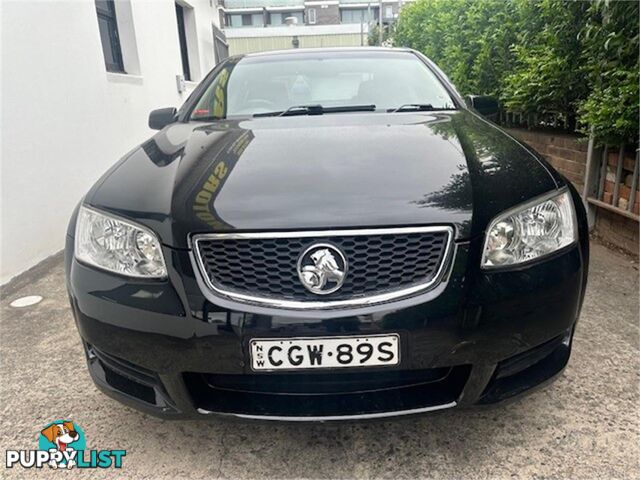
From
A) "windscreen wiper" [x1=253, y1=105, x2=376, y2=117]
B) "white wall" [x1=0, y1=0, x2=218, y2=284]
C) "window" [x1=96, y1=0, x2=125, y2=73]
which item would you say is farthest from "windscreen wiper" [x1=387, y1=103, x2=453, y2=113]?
"window" [x1=96, y1=0, x2=125, y2=73]

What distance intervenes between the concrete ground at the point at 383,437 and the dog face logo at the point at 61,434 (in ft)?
0.12

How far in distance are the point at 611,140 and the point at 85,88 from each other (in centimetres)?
424

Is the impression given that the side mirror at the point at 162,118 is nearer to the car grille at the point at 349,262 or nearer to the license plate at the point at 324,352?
the car grille at the point at 349,262

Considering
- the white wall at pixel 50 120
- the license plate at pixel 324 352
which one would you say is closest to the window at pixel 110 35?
the white wall at pixel 50 120

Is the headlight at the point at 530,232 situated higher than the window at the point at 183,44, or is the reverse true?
the window at the point at 183,44

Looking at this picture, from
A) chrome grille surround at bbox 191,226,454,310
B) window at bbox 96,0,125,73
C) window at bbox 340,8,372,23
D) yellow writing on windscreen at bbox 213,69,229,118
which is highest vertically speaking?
window at bbox 340,8,372,23

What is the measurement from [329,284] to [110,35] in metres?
5.56

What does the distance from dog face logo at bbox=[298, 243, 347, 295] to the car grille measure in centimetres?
1

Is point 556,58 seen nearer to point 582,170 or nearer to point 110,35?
point 582,170

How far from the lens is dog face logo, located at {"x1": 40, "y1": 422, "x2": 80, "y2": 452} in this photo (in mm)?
1797

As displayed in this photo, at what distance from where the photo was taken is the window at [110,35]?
5.52 metres

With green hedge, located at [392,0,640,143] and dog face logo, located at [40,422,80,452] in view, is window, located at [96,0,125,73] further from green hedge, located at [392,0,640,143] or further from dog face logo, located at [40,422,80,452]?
dog face logo, located at [40,422,80,452]

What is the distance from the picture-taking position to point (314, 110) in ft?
7.88

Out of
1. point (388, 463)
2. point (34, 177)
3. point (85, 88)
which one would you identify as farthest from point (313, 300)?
point (85, 88)
